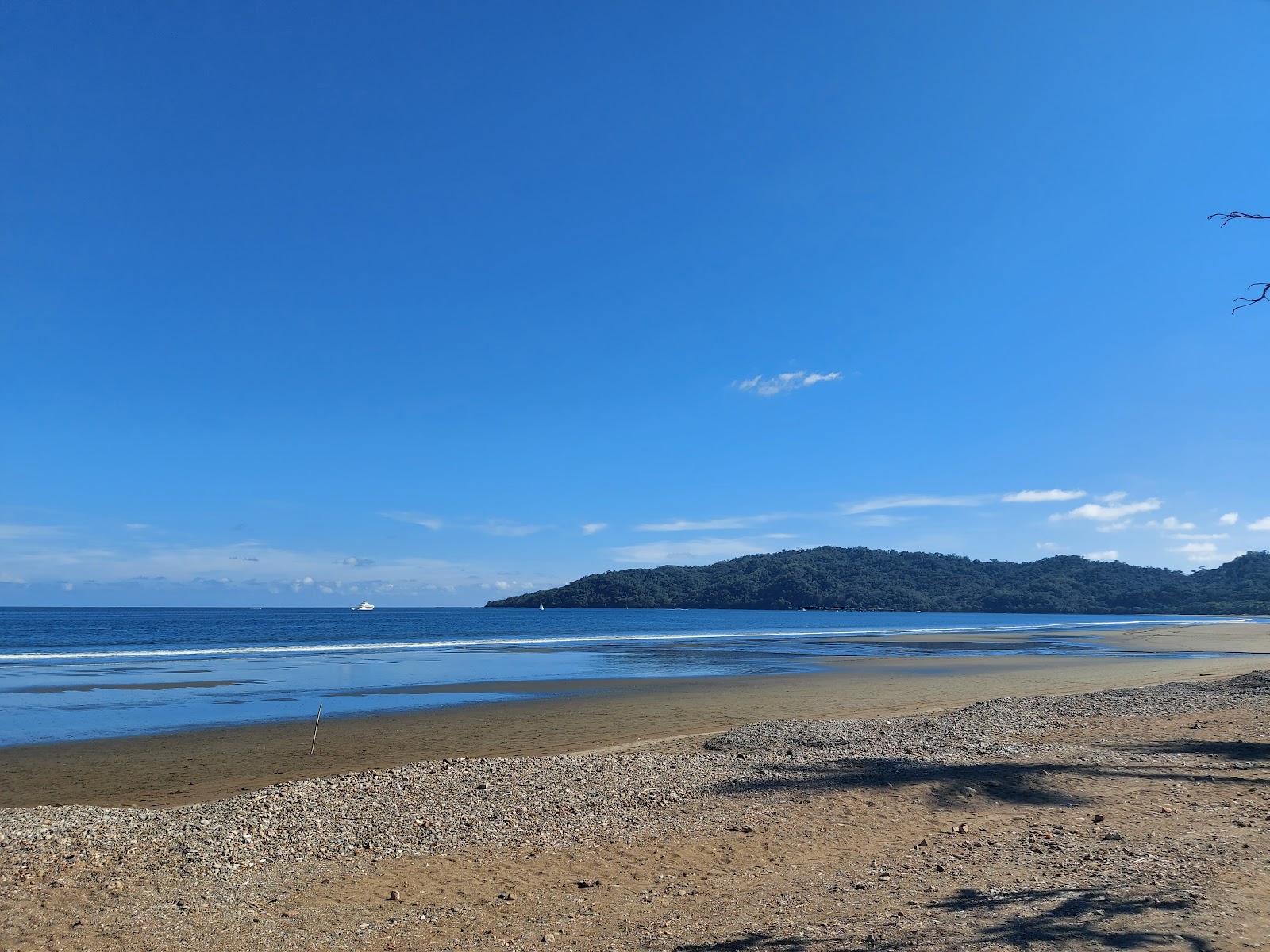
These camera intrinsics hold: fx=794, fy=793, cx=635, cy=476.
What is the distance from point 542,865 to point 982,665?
3691 centimetres

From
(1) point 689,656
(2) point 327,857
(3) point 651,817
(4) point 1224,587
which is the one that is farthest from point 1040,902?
(4) point 1224,587

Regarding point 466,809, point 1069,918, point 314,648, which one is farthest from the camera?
point 314,648

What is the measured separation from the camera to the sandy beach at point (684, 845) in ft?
19.9

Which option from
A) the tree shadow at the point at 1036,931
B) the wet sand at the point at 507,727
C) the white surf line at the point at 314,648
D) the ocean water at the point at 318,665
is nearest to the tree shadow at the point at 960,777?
the tree shadow at the point at 1036,931

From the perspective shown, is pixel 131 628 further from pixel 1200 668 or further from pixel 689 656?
pixel 1200 668

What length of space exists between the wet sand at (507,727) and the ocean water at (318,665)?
2163 mm

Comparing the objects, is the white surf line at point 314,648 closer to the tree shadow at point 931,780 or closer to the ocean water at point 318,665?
the ocean water at point 318,665

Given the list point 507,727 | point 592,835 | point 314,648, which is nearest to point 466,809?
point 592,835

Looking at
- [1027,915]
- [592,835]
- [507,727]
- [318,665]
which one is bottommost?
[318,665]

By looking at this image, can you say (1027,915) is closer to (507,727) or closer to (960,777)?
(960,777)

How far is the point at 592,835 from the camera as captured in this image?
858 cm

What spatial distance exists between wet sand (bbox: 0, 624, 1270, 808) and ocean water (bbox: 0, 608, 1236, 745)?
216 cm

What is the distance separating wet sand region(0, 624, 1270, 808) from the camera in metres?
13.1

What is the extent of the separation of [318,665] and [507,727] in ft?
78.7
